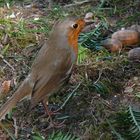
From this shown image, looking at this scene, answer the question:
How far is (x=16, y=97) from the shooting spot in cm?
442

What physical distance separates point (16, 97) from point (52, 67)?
1.20 ft

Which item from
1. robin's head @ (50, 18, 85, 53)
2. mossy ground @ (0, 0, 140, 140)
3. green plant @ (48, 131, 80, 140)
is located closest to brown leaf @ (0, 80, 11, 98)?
mossy ground @ (0, 0, 140, 140)

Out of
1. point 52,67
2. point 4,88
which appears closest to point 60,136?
point 52,67

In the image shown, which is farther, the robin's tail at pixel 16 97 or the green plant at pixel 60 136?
the robin's tail at pixel 16 97

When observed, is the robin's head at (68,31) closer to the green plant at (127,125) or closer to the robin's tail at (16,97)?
the robin's tail at (16,97)

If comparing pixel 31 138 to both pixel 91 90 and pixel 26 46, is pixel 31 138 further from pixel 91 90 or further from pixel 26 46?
pixel 26 46

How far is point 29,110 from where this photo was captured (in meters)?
4.60

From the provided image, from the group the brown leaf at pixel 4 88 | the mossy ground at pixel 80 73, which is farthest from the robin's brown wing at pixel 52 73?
the brown leaf at pixel 4 88

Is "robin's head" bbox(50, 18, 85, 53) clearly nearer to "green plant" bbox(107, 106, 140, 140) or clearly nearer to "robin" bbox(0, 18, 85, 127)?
"robin" bbox(0, 18, 85, 127)

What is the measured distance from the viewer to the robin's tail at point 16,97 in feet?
14.3

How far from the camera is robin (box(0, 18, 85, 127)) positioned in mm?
4410

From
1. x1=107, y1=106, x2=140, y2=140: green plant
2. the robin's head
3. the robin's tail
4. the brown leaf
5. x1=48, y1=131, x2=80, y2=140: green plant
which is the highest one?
the robin's head

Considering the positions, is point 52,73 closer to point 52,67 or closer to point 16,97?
point 52,67

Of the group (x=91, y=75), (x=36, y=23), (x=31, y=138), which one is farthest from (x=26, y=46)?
(x=31, y=138)
